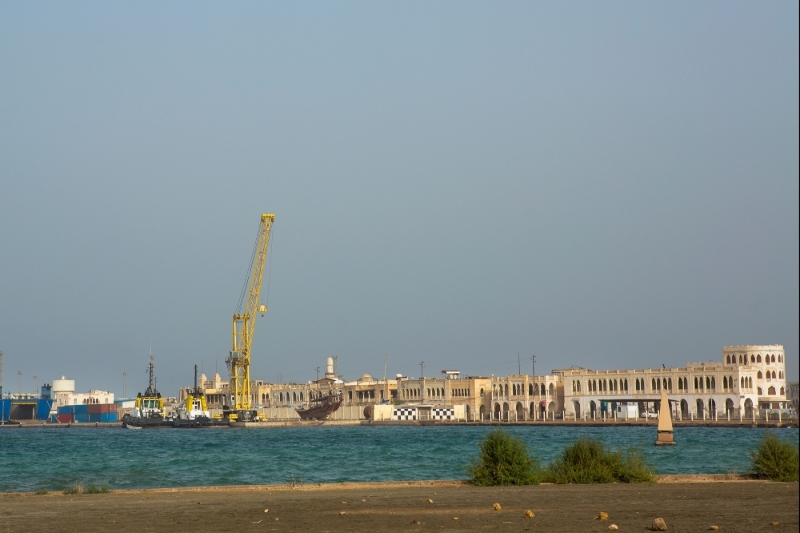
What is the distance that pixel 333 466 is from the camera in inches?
1347

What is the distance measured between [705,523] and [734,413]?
3335 inches

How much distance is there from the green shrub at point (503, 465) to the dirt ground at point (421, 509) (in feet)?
1.66

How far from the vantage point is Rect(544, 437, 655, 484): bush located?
779 inches

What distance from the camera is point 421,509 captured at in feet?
49.4

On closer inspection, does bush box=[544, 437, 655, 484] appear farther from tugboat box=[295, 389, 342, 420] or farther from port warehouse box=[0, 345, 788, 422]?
tugboat box=[295, 389, 342, 420]

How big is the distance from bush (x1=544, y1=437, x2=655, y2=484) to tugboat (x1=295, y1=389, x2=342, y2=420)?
113m

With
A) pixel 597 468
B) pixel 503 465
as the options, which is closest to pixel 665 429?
pixel 597 468

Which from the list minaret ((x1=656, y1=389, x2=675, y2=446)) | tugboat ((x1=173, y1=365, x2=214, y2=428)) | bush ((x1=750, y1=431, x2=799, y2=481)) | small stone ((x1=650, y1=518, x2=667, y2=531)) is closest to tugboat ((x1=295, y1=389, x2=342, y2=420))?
tugboat ((x1=173, y1=365, x2=214, y2=428))

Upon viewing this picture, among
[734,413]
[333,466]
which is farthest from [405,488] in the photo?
[734,413]

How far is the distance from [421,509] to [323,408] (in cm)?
11932

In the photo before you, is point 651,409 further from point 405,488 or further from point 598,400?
point 405,488

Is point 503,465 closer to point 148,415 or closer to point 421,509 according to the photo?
point 421,509

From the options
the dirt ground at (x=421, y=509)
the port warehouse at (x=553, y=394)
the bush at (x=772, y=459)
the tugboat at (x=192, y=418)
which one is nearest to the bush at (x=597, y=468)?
the dirt ground at (x=421, y=509)

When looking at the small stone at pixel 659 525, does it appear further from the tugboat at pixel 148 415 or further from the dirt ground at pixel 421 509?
the tugboat at pixel 148 415
